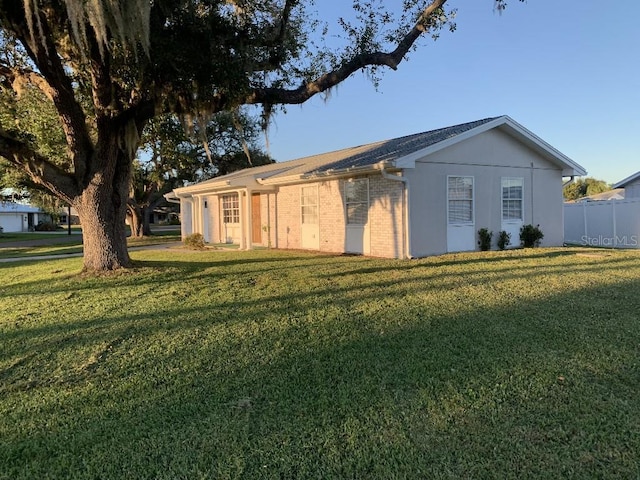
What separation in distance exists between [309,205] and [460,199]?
4950 millimetres

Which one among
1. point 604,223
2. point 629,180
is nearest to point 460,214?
point 604,223

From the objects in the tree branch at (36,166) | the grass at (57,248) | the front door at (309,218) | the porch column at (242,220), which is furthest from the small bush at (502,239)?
the grass at (57,248)

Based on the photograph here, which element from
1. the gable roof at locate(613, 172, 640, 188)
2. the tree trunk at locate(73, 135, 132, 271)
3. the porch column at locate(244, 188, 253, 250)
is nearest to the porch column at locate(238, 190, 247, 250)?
the porch column at locate(244, 188, 253, 250)

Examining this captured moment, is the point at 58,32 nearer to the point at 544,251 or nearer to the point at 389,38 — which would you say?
the point at 389,38

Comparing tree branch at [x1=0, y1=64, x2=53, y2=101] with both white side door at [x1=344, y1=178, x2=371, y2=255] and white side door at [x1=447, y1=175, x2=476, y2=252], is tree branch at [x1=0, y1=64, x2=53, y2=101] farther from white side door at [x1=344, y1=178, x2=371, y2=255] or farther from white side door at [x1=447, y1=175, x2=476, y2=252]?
white side door at [x1=447, y1=175, x2=476, y2=252]

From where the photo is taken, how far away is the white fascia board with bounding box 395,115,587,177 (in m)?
11.7

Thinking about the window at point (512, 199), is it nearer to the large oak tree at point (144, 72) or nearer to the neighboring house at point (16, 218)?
the large oak tree at point (144, 72)

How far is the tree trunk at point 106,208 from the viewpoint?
32.2 feet

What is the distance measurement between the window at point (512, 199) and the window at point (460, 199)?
147 cm

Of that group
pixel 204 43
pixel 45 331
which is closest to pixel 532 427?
pixel 45 331

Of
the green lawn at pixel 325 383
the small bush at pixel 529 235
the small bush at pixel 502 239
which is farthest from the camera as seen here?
the small bush at pixel 529 235

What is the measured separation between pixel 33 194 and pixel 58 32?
71.9ft

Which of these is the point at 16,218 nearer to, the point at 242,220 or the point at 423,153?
the point at 242,220

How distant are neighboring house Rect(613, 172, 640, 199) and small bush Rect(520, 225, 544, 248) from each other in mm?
10692
